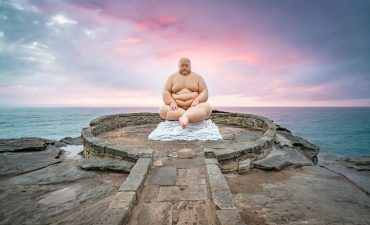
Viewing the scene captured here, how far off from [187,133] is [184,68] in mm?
2217

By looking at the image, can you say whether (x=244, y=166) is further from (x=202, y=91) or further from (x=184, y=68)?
(x=184, y=68)

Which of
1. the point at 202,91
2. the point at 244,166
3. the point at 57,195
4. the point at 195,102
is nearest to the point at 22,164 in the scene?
the point at 57,195

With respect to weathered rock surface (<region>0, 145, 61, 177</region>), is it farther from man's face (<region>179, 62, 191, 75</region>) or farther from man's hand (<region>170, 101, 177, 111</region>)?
man's face (<region>179, 62, 191, 75</region>)

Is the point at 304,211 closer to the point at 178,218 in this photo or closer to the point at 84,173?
the point at 178,218

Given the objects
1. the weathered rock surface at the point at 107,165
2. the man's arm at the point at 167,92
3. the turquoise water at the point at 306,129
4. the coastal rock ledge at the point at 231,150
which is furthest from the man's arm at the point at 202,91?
the turquoise water at the point at 306,129

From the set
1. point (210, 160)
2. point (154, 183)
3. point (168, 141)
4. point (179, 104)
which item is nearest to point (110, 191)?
point (154, 183)

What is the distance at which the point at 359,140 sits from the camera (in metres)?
30.3

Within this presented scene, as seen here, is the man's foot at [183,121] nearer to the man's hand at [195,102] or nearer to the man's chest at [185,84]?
the man's hand at [195,102]

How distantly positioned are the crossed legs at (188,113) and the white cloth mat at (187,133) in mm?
279

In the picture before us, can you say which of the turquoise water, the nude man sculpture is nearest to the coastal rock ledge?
the nude man sculpture

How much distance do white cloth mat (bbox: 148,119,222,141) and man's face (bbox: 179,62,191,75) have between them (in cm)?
172

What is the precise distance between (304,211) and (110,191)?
3142mm

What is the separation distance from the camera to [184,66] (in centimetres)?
692

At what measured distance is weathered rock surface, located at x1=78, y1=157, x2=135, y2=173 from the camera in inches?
173
